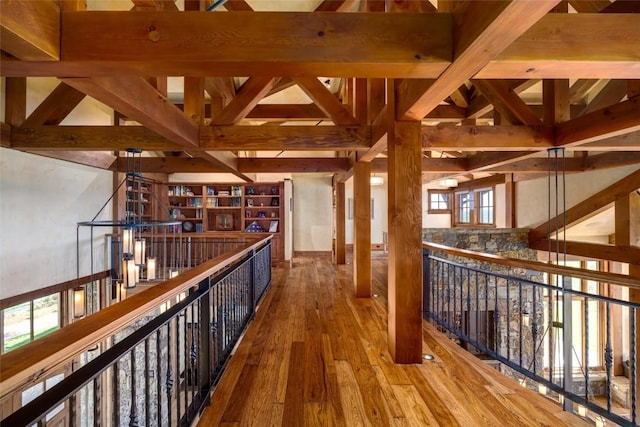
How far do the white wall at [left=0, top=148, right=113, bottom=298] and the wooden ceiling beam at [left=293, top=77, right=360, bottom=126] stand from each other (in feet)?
13.1

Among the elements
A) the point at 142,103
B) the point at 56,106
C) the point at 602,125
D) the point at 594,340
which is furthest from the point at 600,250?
the point at 56,106

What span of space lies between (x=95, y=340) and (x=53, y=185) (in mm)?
5208

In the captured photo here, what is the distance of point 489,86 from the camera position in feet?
11.2

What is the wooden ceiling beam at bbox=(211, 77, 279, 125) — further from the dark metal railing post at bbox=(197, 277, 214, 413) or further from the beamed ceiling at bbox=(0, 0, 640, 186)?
the dark metal railing post at bbox=(197, 277, 214, 413)

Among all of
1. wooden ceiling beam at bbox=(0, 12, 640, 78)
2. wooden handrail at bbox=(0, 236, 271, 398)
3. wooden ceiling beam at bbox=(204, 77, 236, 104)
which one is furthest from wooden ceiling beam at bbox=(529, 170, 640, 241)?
wooden handrail at bbox=(0, 236, 271, 398)

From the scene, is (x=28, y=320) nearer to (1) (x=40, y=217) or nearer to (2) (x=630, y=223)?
(1) (x=40, y=217)

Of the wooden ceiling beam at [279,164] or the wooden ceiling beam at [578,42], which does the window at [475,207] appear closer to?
the wooden ceiling beam at [279,164]

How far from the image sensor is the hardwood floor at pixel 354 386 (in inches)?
71.9

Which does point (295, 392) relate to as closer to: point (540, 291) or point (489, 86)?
point (489, 86)

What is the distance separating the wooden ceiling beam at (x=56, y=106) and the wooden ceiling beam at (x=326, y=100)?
2.68 metres

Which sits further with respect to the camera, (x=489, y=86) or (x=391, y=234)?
(x=489, y=86)

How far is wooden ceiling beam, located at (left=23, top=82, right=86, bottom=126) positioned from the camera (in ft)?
11.5

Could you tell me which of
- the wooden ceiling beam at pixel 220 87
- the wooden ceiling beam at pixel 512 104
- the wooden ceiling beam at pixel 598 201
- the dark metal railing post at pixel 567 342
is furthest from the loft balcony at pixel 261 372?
the wooden ceiling beam at pixel 598 201

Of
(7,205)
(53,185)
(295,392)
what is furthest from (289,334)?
(53,185)
